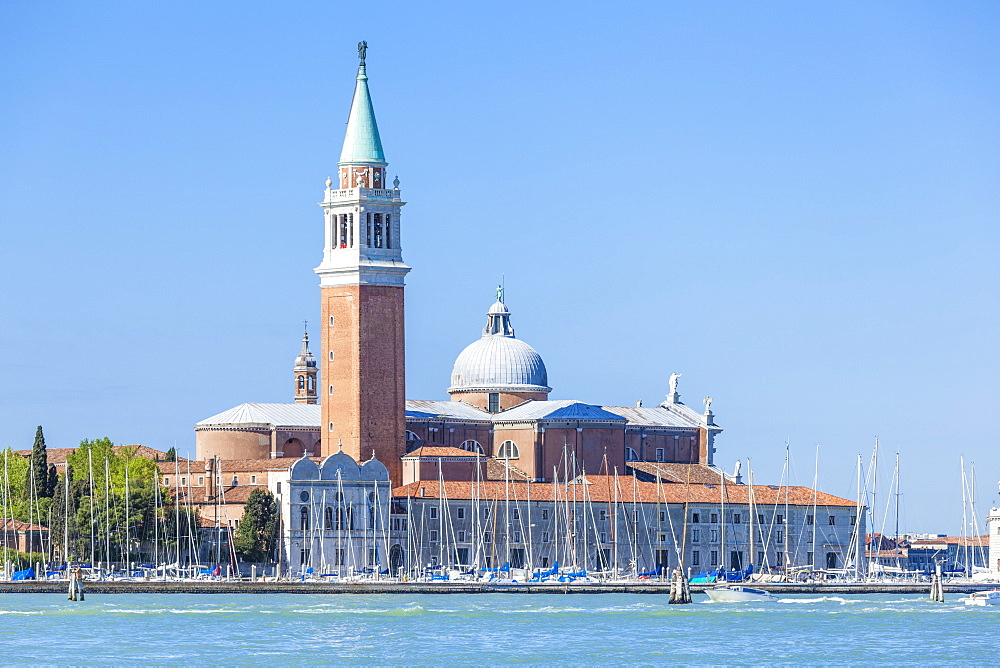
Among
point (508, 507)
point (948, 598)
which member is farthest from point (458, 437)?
point (948, 598)

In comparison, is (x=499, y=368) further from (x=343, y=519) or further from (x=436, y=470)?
(x=343, y=519)

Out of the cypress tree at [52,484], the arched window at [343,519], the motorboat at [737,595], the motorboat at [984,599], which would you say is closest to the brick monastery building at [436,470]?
the arched window at [343,519]

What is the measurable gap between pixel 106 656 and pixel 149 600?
19507 millimetres

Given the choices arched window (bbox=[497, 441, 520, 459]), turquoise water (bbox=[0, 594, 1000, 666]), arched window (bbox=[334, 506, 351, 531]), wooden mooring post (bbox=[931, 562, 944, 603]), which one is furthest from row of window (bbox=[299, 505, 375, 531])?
wooden mooring post (bbox=[931, 562, 944, 603])

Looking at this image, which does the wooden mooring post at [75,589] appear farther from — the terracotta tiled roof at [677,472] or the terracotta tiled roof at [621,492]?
Answer: the terracotta tiled roof at [677,472]

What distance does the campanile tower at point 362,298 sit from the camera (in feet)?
284

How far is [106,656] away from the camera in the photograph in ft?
176

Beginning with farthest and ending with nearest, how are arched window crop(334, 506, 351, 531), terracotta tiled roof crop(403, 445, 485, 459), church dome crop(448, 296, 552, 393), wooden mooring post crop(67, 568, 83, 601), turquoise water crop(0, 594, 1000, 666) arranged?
church dome crop(448, 296, 552, 393) → terracotta tiled roof crop(403, 445, 485, 459) → arched window crop(334, 506, 351, 531) → wooden mooring post crop(67, 568, 83, 601) → turquoise water crop(0, 594, 1000, 666)

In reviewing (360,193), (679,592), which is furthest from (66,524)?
(679,592)

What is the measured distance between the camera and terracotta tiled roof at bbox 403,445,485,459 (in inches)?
3526

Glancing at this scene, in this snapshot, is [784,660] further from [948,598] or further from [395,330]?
[395,330]

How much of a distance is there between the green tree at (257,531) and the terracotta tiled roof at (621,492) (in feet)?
16.1

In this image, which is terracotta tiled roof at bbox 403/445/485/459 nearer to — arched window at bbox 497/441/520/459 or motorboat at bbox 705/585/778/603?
arched window at bbox 497/441/520/459

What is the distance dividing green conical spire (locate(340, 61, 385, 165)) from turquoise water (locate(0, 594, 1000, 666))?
685 inches
